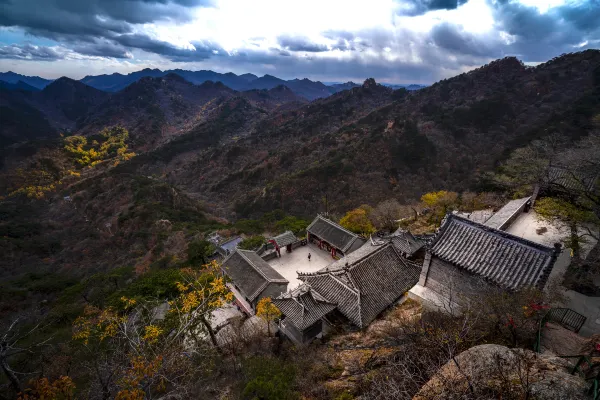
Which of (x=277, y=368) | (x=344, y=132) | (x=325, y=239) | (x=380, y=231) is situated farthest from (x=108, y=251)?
(x=344, y=132)

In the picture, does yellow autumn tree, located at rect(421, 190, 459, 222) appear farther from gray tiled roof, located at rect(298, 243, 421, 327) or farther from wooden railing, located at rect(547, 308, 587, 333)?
wooden railing, located at rect(547, 308, 587, 333)

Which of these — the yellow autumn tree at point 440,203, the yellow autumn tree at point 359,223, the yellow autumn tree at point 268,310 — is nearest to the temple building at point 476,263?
the yellow autumn tree at point 268,310

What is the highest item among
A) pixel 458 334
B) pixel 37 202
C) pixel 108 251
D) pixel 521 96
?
pixel 521 96

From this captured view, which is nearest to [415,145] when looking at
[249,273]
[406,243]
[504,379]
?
[406,243]

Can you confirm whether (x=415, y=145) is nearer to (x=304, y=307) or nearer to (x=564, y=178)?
(x=564, y=178)

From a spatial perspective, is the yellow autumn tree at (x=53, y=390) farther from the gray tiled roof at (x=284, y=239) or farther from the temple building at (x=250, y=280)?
the gray tiled roof at (x=284, y=239)

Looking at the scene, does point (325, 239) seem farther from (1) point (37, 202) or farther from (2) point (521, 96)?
(2) point (521, 96)
